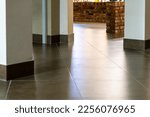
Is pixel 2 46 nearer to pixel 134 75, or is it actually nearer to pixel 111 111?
pixel 134 75

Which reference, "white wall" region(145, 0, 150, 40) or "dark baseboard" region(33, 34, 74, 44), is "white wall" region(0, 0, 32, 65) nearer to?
"white wall" region(145, 0, 150, 40)

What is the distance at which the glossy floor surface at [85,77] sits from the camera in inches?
160

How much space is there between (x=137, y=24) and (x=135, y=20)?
97 millimetres

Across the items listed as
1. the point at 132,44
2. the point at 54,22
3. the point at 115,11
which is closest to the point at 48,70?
the point at 132,44

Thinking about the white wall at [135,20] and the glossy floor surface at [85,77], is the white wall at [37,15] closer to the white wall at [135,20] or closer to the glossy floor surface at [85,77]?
the glossy floor surface at [85,77]

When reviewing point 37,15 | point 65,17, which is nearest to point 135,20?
point 65,17

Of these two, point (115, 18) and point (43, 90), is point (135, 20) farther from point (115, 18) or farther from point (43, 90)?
point (115, 18)

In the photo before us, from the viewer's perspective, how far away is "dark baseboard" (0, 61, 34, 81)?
15.5 ft

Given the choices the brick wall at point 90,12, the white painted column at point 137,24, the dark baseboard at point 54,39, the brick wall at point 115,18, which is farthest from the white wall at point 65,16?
the brick wall at point 90,12

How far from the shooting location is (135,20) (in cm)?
778

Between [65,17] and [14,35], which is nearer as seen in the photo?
[14,35]

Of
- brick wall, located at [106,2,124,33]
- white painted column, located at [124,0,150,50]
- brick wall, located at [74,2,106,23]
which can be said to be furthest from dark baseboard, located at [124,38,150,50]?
brick wall, located at [74,2,106,23]

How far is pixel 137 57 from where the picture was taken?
21.7ft

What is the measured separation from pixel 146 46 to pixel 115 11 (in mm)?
4743
